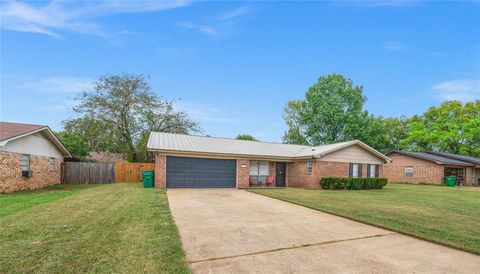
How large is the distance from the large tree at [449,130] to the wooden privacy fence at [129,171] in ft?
123

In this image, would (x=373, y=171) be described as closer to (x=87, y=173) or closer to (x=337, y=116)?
(x=337, y=116)

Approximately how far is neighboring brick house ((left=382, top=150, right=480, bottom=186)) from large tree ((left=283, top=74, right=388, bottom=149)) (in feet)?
18.5

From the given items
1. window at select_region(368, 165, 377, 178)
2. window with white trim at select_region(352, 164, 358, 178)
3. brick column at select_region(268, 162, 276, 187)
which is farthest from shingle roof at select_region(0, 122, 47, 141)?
window at select_region(368, 165, 377, 178)

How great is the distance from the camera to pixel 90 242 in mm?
4664

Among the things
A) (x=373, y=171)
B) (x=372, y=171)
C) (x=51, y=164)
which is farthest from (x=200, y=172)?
(x=373, y=171)

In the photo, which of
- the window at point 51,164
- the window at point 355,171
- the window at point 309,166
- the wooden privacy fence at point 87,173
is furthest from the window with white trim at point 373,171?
the window at point 51,164

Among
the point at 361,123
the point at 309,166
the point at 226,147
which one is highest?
the point at 361,123

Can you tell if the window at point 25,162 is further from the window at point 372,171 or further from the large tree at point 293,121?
the large tree at point 293,121

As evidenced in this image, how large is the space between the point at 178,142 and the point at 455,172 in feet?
96.3

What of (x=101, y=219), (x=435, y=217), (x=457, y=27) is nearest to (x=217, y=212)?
(x=101, y=219)

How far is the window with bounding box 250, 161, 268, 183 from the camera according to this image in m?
19.1

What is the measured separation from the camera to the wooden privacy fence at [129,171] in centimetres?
2075

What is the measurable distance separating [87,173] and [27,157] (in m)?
5.31

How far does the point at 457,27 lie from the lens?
15.7 m
